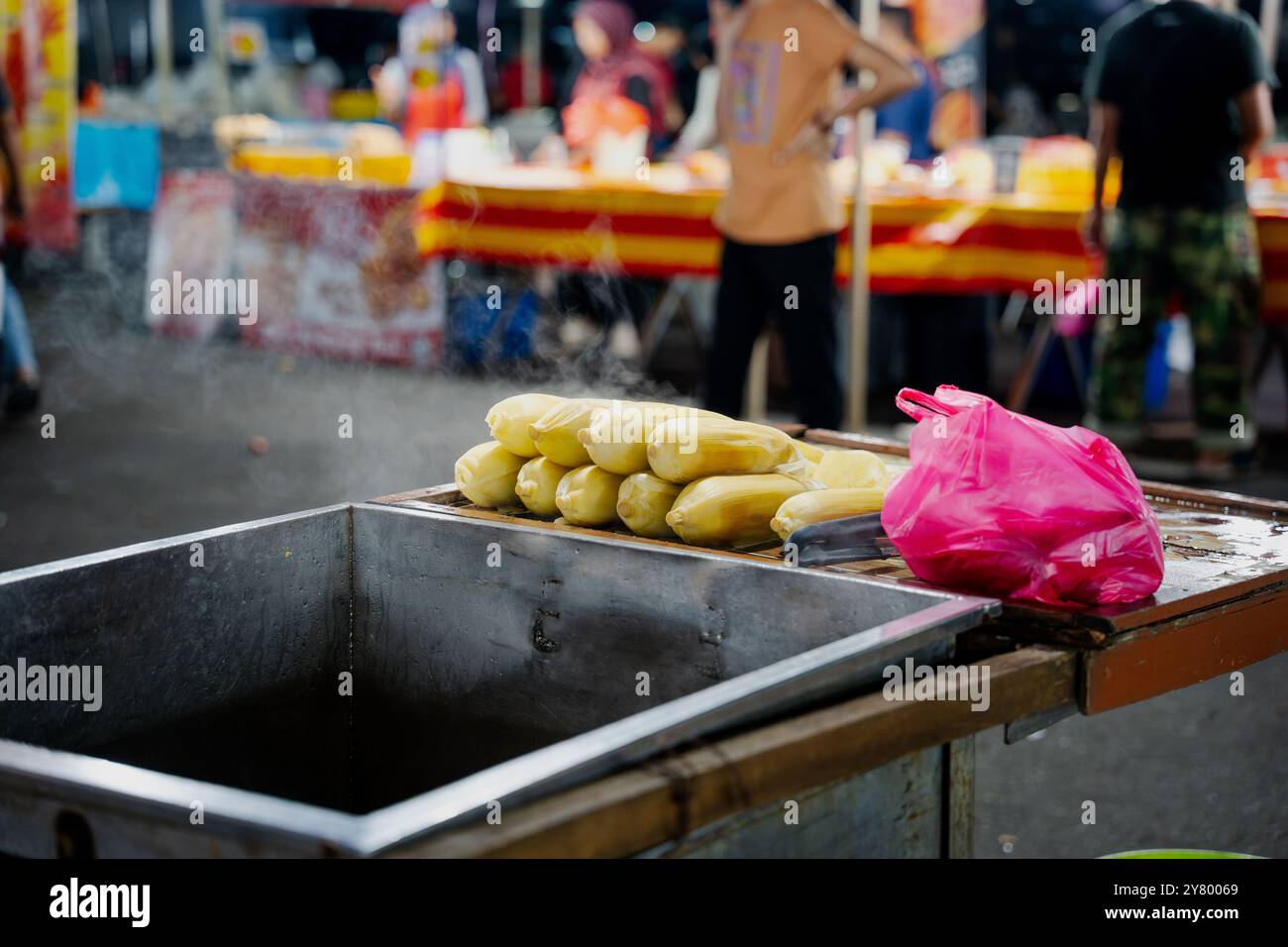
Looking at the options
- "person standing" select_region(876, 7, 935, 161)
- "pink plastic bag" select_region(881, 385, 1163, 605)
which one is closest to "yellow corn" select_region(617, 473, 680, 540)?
"pink plastic bag" select_region(881, 385, 1163, 605)

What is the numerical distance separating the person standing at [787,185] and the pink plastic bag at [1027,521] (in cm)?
340

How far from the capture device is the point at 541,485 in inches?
84.0

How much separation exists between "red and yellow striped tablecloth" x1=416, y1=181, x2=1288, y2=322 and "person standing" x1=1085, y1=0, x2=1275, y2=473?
1.40 feet

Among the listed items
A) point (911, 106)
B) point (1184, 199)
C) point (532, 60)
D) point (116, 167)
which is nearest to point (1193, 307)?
point (1184, 199)

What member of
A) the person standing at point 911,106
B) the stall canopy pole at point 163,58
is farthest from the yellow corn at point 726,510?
the stall canopy pole at point 163,58

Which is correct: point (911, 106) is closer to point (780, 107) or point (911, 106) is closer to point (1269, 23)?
point (1269, 23)

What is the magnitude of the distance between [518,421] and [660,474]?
27 centimetres

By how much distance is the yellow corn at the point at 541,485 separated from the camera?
2.13 metres

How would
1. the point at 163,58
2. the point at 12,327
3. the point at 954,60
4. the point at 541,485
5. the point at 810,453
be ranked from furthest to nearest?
1. the point at 163,58
2. the point at 954,60
3. the point at 12,327
4. the point at 810,453
5. the point at 541,485

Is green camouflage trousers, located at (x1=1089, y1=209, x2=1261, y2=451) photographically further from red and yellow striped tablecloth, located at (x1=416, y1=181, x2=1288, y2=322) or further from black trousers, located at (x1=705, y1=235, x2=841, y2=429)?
black trousers, located at (x1=705, y1=235, x2=841, y2=429)

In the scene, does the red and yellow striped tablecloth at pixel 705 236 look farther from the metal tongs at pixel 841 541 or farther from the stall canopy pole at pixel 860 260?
the metal tongs at pixel 841 541

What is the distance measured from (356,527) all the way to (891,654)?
2.98 ft

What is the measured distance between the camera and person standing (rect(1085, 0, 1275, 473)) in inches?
212

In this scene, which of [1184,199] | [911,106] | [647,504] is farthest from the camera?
[911,106]
